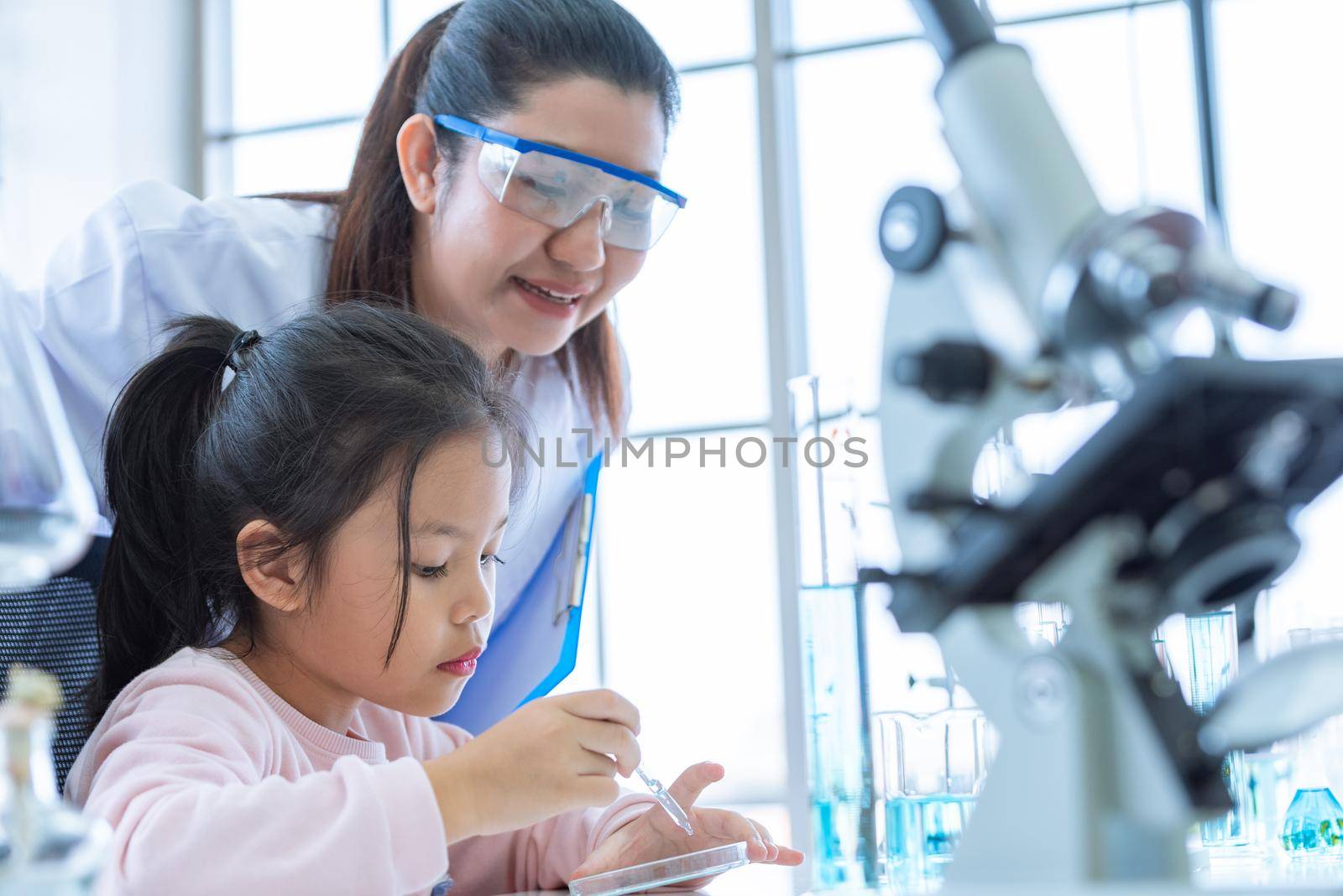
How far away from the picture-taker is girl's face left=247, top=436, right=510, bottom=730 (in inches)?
44.1

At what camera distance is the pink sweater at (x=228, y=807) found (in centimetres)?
79

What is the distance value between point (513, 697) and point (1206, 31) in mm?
1186

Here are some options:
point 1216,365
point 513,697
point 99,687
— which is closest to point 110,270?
point 99,687

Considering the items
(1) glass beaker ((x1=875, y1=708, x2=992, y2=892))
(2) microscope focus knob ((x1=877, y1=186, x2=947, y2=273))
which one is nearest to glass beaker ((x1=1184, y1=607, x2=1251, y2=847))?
(1) glass beaker ((x1=875, y1=708, x2=992, y2=892))

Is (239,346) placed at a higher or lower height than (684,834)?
higher

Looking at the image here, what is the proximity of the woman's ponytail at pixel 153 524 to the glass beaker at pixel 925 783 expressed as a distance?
0.63 m

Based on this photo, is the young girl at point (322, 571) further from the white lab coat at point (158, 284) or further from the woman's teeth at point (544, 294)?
the woman's teeth at point (544, 294)

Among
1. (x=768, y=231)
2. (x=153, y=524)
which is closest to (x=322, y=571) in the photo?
(x=153, y=524)

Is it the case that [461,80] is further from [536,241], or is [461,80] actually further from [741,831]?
[741,831]

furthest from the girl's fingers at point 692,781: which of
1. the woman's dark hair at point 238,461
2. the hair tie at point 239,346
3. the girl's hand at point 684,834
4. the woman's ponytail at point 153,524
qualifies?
the hair tie at point 239,346

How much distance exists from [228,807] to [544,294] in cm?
85

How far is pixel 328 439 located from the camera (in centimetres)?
118

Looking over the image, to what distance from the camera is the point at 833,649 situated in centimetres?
102

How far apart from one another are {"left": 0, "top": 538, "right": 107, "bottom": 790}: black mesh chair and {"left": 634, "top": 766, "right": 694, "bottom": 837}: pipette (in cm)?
47
